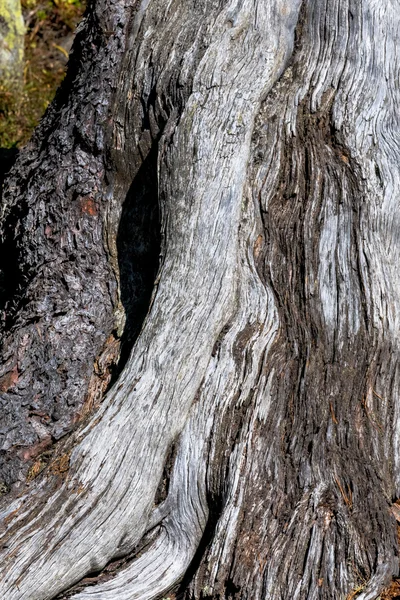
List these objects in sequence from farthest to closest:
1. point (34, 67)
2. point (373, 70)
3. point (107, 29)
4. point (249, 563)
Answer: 1. point (34, 67)
2. point (107, 29)
3. point (373, 70)
4. point (249, 563)

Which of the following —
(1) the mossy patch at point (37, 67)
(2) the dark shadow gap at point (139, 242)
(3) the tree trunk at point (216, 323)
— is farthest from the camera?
(1) the mossy patch at point (37, 67)

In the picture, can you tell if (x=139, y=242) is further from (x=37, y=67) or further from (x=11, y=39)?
(x=37, y=67)

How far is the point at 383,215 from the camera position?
331cm

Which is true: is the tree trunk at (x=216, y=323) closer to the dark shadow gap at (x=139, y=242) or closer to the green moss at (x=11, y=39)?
the dark shadow gap at (x=139, y=242)

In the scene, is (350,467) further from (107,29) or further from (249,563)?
(107,29)

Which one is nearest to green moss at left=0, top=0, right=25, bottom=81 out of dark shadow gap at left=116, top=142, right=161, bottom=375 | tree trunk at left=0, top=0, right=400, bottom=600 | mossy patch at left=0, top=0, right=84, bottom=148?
mossy patch at left=0, top=0, right=84, bottom=148

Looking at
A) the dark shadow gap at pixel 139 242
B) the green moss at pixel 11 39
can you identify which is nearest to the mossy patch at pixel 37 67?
the green moss at pixel 11 39

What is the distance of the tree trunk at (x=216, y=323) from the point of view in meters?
2.96

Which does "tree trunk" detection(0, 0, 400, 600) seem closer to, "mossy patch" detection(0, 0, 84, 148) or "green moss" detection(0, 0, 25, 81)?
"mossy patch" detection(0, 0, 84, 148)

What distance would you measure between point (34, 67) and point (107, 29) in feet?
17.2

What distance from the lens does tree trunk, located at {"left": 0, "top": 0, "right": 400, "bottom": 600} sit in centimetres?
296

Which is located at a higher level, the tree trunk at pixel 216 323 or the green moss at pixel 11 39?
the green moss at pixel 11 39

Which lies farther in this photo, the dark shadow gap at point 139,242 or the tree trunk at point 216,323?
the dark shadow gap at point 139,242

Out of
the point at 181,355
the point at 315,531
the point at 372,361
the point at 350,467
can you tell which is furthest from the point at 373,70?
the point at 315,531
